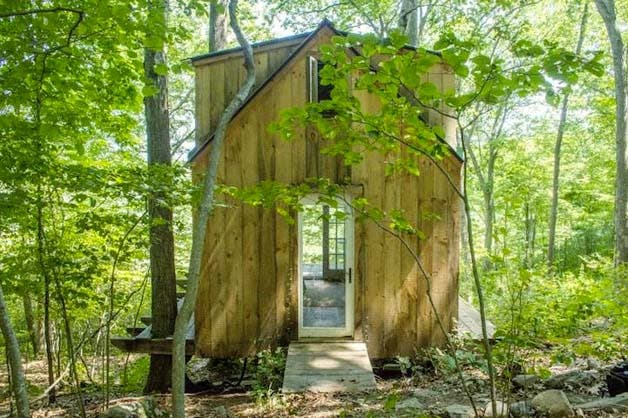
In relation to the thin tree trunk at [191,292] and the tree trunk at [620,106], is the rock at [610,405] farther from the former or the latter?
the tree trunk at [620,106]

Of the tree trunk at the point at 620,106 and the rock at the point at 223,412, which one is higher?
the tree trunk at the point at 620,106

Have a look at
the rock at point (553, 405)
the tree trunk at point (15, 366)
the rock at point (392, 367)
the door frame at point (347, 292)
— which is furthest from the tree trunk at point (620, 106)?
the tree trunk at point (15, 366)

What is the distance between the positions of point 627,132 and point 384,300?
5.67 metres

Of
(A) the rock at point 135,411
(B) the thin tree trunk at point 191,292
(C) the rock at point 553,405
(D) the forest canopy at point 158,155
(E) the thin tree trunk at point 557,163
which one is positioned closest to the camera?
(D) the forest canopy at point 158,155

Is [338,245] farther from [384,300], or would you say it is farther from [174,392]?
[174,392]

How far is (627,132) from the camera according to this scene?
7500mm

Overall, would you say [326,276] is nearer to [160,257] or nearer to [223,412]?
[160,257]

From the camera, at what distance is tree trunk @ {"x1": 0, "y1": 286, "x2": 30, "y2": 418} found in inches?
116

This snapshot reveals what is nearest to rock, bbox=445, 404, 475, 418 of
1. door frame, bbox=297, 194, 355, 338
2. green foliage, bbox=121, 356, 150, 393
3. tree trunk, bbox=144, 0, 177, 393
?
door frame, bbox=297, 194, 355, 338

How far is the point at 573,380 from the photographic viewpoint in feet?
13.6

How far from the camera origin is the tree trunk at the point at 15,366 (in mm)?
2951

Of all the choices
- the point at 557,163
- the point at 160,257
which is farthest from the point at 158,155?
the point at 557,163

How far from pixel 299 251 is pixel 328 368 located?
152 cm

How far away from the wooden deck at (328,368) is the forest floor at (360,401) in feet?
0.46
